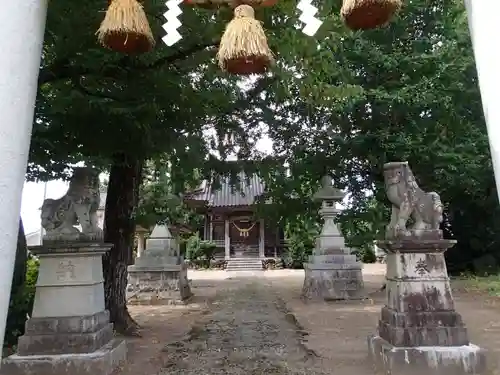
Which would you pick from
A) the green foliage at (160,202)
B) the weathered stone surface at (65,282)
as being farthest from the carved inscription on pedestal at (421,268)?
the green foliage at (160,202)

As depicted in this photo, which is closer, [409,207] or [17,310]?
[409,207]

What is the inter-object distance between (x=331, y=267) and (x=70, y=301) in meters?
7.89

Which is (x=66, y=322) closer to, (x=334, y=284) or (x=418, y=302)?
(x=418, y=302)

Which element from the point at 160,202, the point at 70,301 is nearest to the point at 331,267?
the point at 160,202

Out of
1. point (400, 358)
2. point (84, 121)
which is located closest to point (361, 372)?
point (400, 358)

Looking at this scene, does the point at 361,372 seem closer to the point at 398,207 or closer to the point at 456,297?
the point at 398,207

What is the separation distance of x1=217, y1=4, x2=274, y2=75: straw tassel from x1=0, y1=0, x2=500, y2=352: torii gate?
0.87m

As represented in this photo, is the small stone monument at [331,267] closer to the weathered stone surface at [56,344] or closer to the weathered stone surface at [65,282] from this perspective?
the weathered stone surface at [65,282]

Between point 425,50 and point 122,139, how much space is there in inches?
400

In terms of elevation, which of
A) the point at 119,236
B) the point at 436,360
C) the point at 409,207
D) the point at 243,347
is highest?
the point at 409,207

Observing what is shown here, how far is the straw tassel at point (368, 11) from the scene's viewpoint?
7.56 ft

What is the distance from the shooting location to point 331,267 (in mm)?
11758

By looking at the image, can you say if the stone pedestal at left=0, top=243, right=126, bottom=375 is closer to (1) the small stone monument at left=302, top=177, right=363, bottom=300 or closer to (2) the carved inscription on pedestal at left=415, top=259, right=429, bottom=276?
(2) the carved inscription on pedestal at left=415, top=259, right=429, bottom=276

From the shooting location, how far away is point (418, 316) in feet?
15.5
